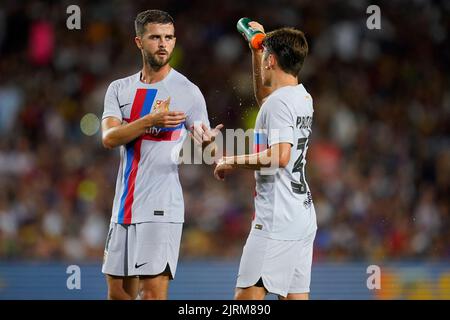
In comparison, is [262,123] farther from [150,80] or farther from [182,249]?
[182,249]

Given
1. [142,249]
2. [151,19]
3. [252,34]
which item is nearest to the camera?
[142,249]

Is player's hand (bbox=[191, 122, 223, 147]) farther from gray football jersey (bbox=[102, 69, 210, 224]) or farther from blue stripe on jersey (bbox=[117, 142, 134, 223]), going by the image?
blue stripe on jersey (bbox=[117, 142, 134, 223])

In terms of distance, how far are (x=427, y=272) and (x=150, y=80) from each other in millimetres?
5752

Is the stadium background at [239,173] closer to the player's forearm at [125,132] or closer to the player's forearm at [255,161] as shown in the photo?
the player's forearm at [125,132]

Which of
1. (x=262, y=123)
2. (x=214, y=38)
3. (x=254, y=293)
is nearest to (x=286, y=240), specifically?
(x=254, y=293)

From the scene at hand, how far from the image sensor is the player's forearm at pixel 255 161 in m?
5.91

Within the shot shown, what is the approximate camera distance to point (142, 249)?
6195mm

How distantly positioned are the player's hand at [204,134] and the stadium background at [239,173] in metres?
4.09

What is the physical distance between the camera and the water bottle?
6.70 m

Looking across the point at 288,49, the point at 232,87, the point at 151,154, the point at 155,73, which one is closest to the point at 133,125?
the point at 151,154

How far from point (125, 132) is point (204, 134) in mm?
524

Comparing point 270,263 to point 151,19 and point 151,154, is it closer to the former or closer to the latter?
point 151,154

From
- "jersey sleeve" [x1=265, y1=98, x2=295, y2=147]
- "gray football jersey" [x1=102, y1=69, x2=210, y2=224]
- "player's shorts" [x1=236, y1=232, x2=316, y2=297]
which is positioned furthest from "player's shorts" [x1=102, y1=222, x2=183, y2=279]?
"jersey sleeve" [x1=265, y1=98, x2=295, y2=147]

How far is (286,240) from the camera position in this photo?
605 cm
